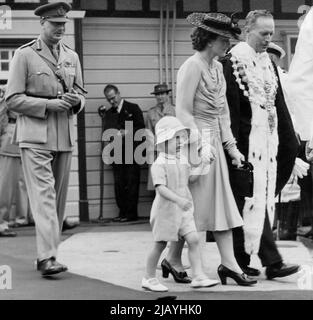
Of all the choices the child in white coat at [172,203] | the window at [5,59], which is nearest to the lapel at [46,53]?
the child in white coat at [172,203]

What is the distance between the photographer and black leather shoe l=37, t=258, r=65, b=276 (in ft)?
22.1

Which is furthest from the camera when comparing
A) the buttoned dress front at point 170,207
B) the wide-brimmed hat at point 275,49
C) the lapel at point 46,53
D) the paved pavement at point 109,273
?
the wide-brimmed hat at point 275,49

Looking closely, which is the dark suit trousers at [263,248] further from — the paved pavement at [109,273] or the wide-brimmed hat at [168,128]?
the wide-brimmed hat at [168,128]

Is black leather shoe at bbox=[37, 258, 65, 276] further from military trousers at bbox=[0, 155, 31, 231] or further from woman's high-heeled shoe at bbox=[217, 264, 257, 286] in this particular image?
military trousers at bbox=[0, 155, 31, 231]

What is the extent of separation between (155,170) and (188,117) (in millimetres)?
499

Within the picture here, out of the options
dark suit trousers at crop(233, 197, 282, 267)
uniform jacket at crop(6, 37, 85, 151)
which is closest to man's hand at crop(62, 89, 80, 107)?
uniform jacket at crop(6, 37, 85, 151)

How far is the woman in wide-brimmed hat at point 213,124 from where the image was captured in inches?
261

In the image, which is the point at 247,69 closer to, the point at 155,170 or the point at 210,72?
the point at 210,72

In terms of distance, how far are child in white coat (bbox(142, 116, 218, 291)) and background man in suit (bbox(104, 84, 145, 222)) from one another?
20.5ft

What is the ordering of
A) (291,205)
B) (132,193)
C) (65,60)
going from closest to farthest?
(65,60) < (291,205) < (132,193)

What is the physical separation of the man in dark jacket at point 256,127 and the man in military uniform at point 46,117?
129 centimetres

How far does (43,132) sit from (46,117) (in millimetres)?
A: 128
